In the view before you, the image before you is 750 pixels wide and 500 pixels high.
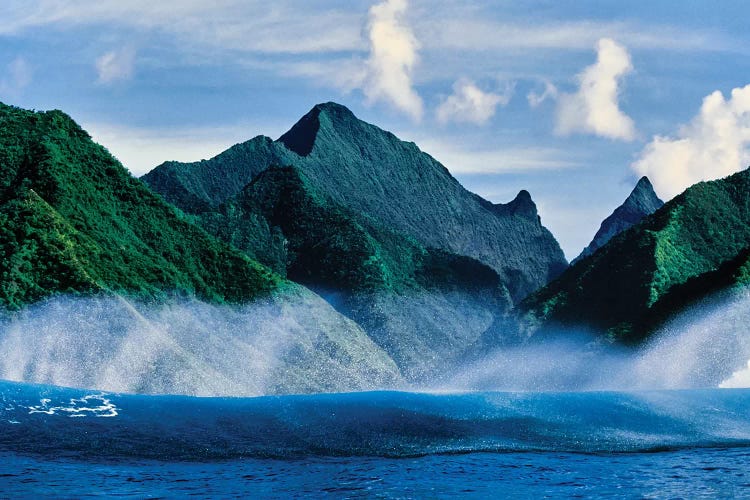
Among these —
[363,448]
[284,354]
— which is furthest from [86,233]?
[363,448]

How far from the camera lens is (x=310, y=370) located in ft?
434

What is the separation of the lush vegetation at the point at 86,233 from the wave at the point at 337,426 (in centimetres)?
2764

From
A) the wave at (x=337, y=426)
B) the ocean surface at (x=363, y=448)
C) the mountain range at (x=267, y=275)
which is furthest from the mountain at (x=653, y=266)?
the ocean surface at (x=363, y=448)

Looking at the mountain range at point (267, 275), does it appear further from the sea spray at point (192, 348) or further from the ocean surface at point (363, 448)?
the ocean surface at point (363, 448)

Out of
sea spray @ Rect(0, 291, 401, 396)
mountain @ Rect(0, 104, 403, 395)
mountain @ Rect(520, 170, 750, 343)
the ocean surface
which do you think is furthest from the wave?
mountain @ Rect(520, 170, 750, 343)

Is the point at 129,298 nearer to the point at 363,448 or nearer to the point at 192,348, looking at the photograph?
the point at 192,348

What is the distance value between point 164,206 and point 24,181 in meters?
27.3

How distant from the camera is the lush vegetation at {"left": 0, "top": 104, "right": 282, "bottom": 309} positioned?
97.6 meters

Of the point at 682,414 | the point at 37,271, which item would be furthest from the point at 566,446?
the point at 37,271

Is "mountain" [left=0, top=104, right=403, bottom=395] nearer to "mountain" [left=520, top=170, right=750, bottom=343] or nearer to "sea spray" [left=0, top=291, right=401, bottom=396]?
"sea spray" [left=0, top=291, right=401, bottom=396]

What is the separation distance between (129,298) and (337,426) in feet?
189

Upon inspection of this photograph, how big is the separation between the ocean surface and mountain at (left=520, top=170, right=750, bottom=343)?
3133 inches

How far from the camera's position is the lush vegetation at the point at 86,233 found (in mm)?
97562

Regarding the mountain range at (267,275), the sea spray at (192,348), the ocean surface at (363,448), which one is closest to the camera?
the ocean surface at (363,448)
